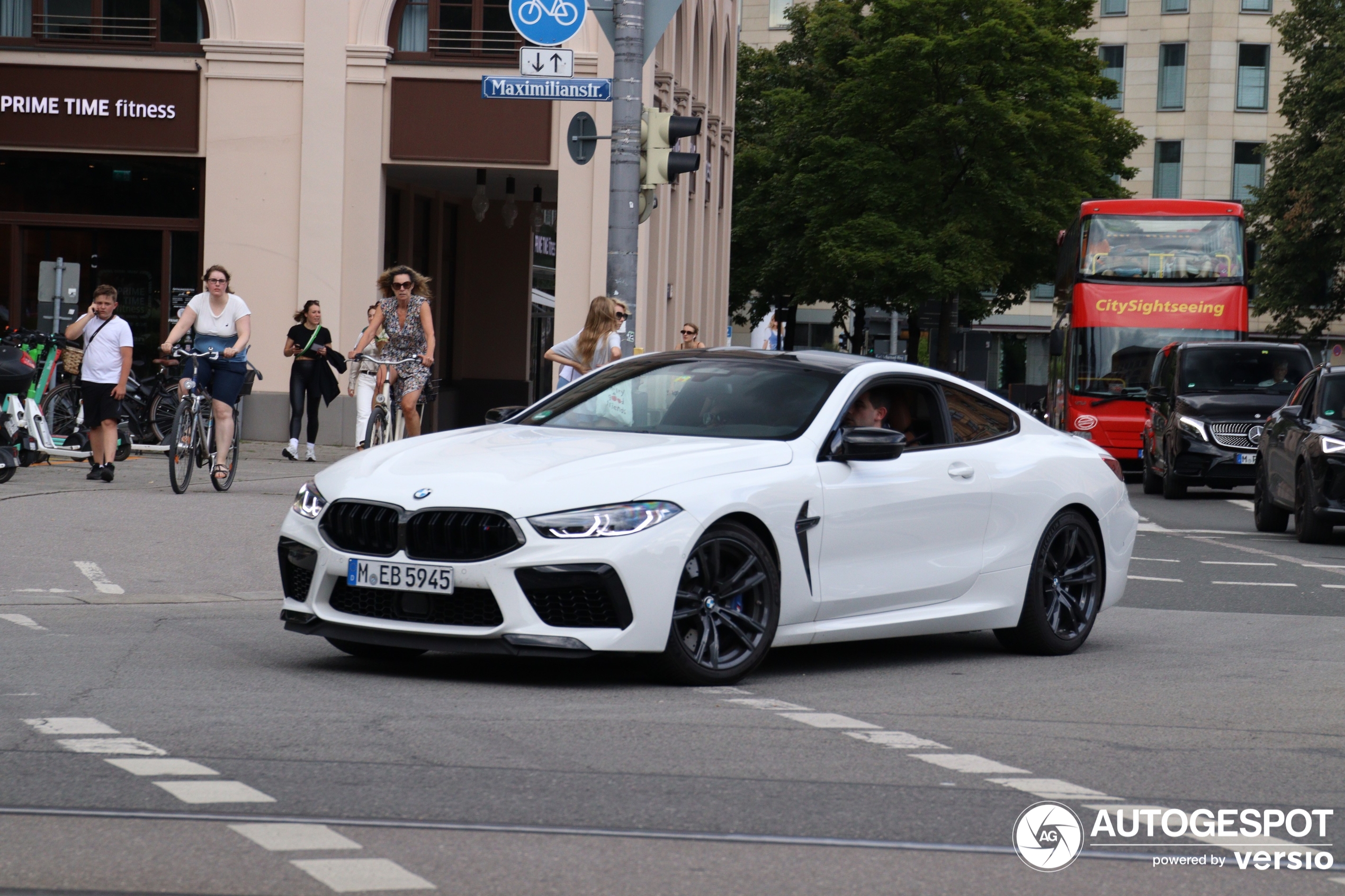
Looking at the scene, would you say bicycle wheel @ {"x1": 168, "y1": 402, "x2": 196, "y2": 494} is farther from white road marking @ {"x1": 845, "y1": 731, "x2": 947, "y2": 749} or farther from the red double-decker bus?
the red double-decker bus

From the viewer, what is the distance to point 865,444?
830cm

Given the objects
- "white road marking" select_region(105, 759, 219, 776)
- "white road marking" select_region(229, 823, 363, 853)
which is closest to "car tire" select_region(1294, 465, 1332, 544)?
"white road marking" select_region(105, 759, 219, 776)

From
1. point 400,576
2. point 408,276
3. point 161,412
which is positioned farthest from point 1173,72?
point 400,576

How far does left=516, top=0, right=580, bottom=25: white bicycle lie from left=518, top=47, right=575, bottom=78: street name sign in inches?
8.5

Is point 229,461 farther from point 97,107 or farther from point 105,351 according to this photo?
point 97,107

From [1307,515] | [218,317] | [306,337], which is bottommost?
[1307,515]

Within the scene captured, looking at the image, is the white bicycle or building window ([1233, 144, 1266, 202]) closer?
the white bicycle

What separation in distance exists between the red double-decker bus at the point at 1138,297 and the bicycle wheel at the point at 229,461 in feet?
53.4

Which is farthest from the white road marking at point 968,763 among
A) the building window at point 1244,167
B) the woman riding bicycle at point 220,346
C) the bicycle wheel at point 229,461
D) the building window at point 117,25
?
the building window at point 1244,167

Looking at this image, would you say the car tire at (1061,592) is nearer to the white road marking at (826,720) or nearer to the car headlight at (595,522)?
the white road marking at (826,720)

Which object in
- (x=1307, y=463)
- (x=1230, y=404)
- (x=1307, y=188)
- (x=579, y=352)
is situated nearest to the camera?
(x=579, y=352)

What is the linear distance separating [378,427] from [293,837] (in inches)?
508

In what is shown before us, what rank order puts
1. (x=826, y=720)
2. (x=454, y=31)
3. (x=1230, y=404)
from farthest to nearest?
(x=454, y=31), (x=1230, y=404), (x=826, y=720)

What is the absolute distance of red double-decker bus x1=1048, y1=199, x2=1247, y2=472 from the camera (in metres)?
29.6
